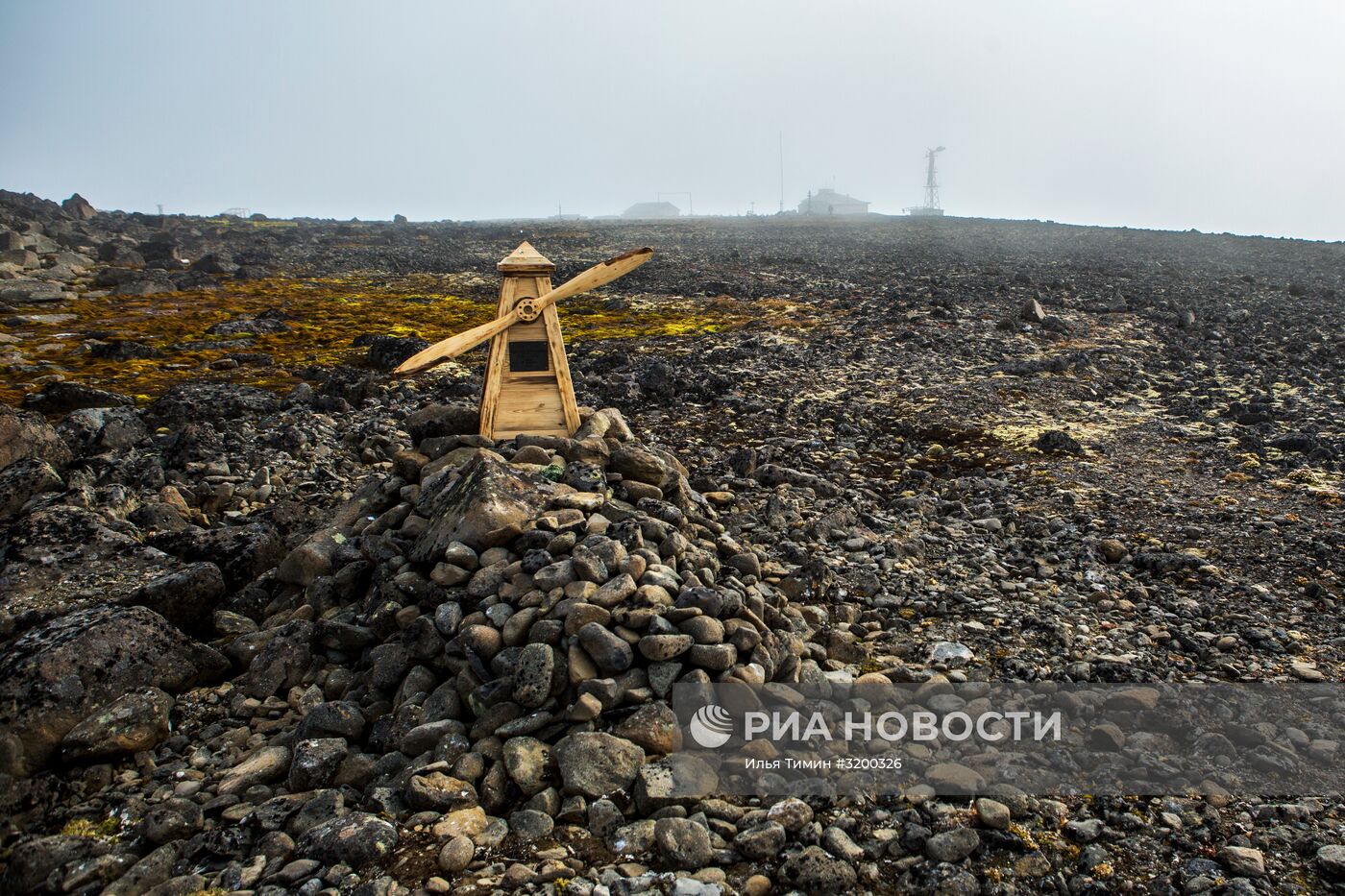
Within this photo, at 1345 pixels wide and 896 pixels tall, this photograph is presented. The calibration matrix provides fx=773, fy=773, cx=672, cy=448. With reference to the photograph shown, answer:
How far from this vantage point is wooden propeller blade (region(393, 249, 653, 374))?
29.8 ft

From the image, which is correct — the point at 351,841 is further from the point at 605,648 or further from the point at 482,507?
the point at 482,507

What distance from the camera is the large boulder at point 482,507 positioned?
732 centimetres

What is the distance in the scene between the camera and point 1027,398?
1803cm

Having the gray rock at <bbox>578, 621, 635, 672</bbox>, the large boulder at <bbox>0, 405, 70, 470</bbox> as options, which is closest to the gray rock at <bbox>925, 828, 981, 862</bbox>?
the gray rock at <bbox>578, 621, 635, 672</bbox>

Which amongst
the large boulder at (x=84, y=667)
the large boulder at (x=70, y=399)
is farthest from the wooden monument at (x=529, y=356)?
the large boulder at (x=70, y=399)

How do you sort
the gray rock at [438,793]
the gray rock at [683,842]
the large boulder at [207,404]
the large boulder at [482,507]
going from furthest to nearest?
the large boulder at [207,404] < the large boulder at [482,507] < the gray rock at [438,793] < the gray rock at [683,842]

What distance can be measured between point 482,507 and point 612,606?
1.75 m

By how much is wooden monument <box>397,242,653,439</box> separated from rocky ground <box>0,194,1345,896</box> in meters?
0.51

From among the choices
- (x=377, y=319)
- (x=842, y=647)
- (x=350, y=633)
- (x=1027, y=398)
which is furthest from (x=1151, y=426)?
(x=377, y=319)

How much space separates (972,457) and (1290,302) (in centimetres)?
2570

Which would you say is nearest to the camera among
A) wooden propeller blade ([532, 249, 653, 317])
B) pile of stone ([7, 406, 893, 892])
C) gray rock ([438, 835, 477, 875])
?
gray rock ([438, 835, 477, 875])

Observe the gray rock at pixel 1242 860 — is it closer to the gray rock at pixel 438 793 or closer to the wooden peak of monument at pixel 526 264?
the gray rock at pixel 438 793

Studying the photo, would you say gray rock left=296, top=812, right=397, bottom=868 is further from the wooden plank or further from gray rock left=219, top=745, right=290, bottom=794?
the wooden plank

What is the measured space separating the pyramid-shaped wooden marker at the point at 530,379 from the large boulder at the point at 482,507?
6.01ft
